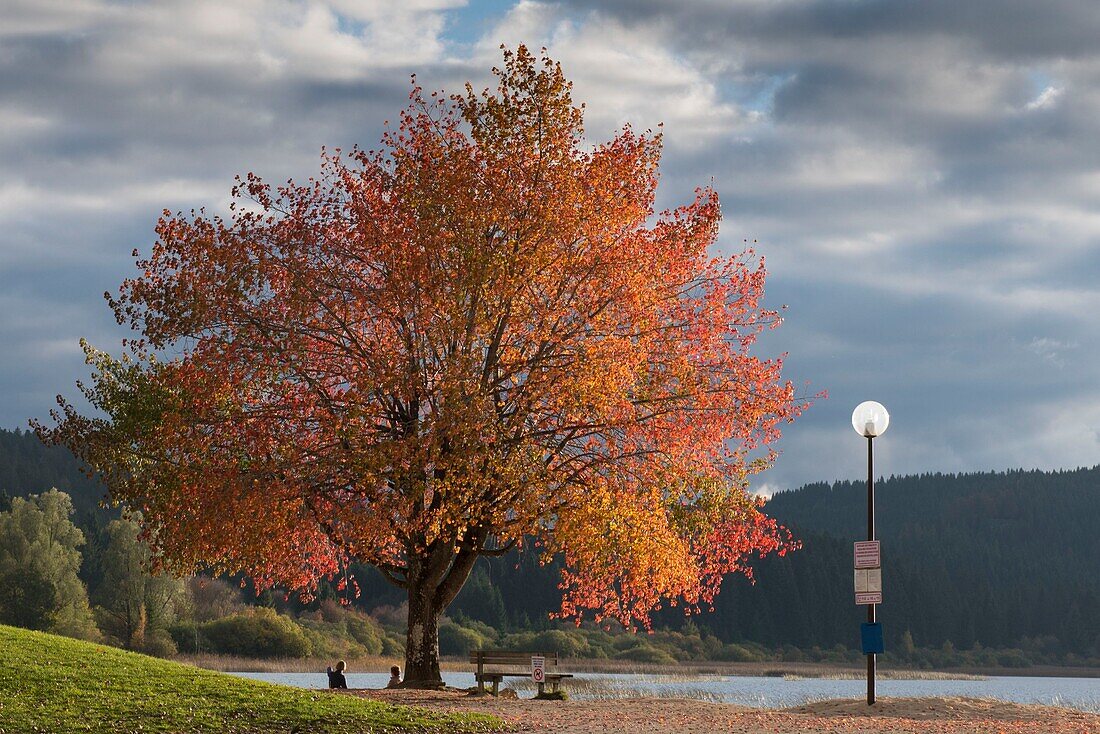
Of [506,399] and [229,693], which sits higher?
[506,399]

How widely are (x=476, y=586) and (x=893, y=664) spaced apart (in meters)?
51.6

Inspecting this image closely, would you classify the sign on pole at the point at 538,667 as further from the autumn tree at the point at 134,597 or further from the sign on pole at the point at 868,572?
the autumn tree at the point at 134,597

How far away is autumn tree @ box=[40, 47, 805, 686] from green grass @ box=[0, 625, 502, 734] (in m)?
4.14

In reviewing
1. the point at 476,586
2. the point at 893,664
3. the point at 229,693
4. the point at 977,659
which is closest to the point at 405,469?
the point at 229,693

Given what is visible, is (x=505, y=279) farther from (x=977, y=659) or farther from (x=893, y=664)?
(x=977, y=659)

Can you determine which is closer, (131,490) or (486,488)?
(486,488)

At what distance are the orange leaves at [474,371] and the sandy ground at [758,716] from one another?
121 inches

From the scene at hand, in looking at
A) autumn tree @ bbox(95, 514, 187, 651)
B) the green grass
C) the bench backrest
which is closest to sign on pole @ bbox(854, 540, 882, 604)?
the bench backrest

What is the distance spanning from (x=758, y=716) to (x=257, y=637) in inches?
2196

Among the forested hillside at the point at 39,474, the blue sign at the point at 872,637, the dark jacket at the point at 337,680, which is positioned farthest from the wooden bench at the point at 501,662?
the forested hillside at the point at 39,474

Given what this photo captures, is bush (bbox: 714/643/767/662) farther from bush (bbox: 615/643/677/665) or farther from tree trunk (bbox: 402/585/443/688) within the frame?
tree trunk (bbox: 402/585/443/688)

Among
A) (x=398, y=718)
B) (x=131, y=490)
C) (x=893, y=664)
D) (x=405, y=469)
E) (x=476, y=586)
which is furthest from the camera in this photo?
(x=893, y=664)

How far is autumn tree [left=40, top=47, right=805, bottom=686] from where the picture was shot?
87.4 ft

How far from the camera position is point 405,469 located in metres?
25.8
